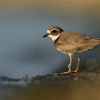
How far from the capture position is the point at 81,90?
9539 millimetres

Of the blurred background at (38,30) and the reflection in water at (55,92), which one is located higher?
the blurred background at (38,30)

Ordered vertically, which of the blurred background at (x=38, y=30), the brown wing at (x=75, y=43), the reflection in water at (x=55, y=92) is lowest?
the reflection in water at (x=55, y=92)

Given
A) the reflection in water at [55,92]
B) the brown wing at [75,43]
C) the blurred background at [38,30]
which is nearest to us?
the reflection in water at [55,92]

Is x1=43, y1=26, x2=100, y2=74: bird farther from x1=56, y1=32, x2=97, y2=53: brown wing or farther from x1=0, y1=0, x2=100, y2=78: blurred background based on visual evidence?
x1=0, y1=0, x2=100, y2=78: blurred background

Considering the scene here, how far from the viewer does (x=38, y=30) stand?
23500 mm

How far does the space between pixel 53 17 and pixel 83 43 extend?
16.1 m

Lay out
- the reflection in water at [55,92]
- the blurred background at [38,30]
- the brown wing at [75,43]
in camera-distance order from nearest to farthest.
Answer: the reflection in water at [55,92], the brown wing at [75,43], the blurred background at [38,30]

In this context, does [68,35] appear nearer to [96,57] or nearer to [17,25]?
[96,57]

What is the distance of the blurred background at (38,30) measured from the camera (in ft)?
56.0

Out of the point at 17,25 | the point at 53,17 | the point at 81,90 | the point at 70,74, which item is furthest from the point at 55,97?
the point at 53,17

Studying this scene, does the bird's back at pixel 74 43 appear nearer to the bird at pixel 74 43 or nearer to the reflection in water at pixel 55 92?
the bird at pixel 74 43

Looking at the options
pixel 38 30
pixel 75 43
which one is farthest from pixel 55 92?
pixel 38 30

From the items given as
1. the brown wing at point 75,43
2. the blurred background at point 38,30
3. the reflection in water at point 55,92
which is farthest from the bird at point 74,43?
the reflection in water at point 55,92

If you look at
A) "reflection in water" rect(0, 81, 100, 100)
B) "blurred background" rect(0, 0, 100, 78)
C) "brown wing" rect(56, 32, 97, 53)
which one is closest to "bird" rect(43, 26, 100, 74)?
"brown wing" rect(56, 32, 97, 53)
